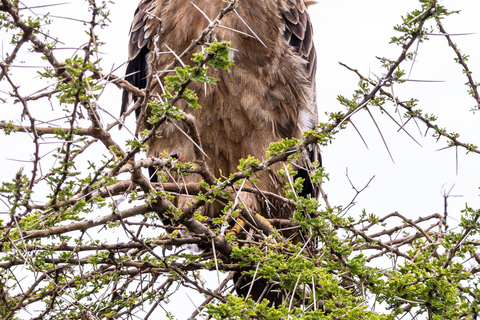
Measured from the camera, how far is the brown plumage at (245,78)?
4457mm

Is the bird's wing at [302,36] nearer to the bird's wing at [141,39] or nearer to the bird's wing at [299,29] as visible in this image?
the bird's wing at [299,29]

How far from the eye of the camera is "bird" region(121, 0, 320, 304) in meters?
4.46

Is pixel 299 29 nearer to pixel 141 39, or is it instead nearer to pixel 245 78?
pixel 245 78

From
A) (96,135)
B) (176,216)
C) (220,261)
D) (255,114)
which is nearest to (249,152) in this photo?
(255,114)

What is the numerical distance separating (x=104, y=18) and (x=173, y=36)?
2205mm

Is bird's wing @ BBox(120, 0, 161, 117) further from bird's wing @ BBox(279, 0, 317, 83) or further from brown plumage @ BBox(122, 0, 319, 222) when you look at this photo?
bird's wing @ BBox(279, 0, 317, 83)

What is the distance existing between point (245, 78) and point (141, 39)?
1.00m

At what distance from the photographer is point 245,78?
449 centimetres

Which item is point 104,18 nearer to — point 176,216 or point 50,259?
point 176,216

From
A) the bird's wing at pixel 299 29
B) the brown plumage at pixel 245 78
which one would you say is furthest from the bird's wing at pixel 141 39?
the bird's wing at pixel 299 29

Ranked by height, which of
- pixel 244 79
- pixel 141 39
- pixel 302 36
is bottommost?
pixel 244 79

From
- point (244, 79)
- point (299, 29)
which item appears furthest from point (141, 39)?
point (299, 29)

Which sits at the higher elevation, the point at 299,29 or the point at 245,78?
the point at 299,29

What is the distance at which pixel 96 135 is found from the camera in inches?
101
